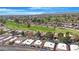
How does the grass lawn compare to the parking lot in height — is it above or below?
above

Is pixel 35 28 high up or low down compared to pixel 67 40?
up

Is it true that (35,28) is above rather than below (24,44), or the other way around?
above

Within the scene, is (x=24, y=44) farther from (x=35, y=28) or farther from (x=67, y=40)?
(x=67, y=40)

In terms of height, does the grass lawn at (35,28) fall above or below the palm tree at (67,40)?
above

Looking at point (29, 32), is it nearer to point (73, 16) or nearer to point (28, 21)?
point (28, 21)

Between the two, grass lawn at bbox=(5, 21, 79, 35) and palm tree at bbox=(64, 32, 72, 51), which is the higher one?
grass lawn at bbox=(5, 21, 79, 35)

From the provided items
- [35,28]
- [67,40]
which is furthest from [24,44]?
[67,40]
